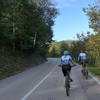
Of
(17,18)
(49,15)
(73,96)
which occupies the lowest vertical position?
(73,96)

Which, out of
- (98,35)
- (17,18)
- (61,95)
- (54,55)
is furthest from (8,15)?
(54,55)

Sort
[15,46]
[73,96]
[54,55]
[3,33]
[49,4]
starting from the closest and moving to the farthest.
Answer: [73,96] → [3,33] → [15,46] → [49,4] → [54,55]

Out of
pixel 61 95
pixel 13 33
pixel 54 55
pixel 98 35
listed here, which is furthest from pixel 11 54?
pixel 54 55

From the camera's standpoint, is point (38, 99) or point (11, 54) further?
point (11, 54)

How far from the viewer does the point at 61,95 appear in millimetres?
10391

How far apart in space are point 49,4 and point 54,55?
172 ft

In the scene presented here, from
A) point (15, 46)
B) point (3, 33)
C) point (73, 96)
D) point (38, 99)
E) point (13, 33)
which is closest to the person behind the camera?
point (38, 99)

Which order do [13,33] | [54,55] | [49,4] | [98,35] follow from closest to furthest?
[98,35], [13,33], [49,4], [54,55]

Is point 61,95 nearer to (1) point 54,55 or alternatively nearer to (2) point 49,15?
(2) point 49,15

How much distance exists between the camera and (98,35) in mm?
23969

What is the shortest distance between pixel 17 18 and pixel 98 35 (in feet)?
48.3

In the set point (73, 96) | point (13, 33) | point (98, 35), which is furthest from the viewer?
point (13, 33)

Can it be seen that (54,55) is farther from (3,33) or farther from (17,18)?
(3,33)

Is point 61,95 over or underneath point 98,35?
underneath
